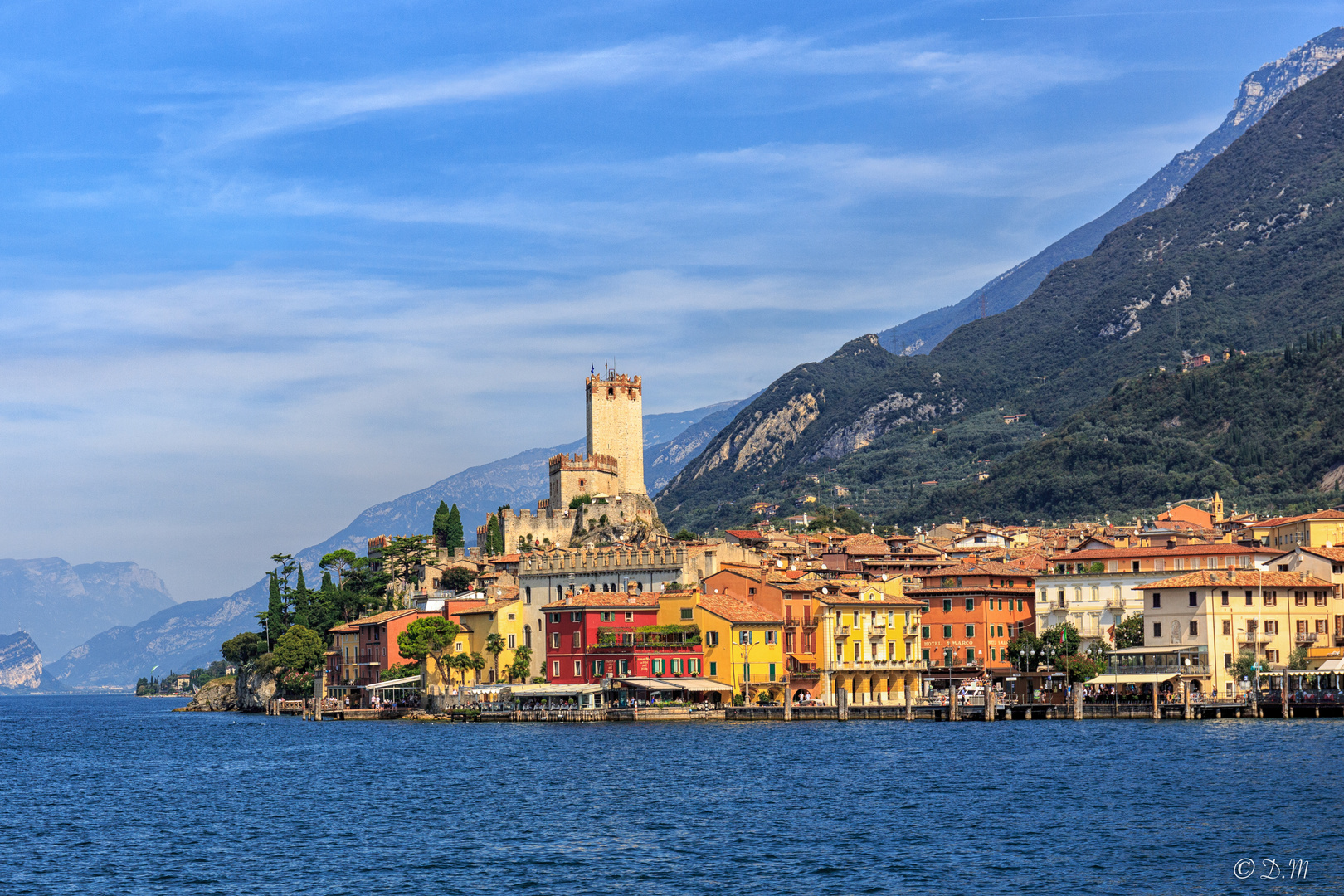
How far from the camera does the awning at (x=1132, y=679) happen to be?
100 m

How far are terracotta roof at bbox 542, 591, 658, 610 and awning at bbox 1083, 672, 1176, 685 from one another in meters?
28.3

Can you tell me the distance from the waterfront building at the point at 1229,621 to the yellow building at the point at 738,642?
Result: 22242 millimetres

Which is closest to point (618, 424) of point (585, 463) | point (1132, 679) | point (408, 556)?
point (585, 463)

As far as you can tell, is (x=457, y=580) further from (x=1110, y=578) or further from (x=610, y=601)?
(x=1110, y=578)

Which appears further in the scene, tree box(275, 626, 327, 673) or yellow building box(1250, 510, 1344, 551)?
tree box(275, 626, 327, 673)

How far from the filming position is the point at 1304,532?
12219 centimetres

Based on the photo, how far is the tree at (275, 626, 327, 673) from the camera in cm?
13925

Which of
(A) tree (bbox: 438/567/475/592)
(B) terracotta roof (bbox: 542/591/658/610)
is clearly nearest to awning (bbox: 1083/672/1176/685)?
(B) terracotta roof (bbox: 542/591/658/610)

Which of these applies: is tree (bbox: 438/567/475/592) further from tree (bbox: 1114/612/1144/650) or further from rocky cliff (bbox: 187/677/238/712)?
tree (bbox: 1114/612/1144/650)

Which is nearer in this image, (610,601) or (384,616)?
(610,601)

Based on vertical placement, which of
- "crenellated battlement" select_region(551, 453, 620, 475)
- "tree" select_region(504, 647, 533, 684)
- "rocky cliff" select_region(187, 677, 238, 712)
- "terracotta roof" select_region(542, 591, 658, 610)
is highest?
"crenellated battlement" select_region(551, 453, 620, 475)

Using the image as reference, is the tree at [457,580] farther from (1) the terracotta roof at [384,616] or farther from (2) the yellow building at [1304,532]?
(2) the yellow building at [1304,532]

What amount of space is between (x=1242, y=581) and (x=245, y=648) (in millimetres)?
95380

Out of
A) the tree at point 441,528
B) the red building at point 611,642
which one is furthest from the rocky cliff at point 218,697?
the red building at point 611,642
